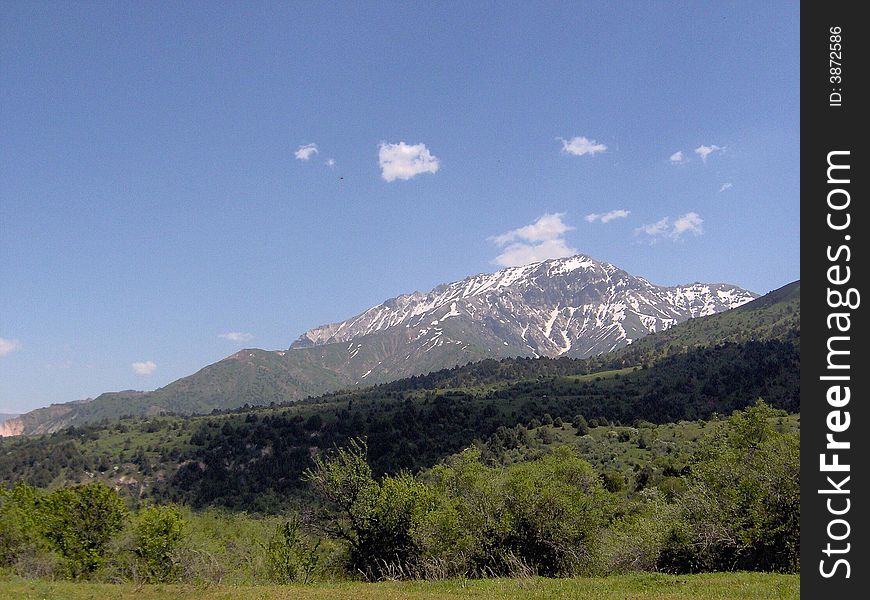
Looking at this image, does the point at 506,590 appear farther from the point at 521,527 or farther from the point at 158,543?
the point at 158,543

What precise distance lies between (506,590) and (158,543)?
4071 centimetres

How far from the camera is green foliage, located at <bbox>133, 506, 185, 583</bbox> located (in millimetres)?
47219

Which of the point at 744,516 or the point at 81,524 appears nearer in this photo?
the point at 744,516

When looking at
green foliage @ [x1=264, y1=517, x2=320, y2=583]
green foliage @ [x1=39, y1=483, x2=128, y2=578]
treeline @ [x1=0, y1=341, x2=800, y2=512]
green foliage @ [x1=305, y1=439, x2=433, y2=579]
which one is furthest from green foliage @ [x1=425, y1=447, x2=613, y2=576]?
treeline @ [x1=0, y1=341, x2=800, y2=512]

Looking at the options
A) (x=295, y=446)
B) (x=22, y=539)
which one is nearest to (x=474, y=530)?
(x=22, y=539)

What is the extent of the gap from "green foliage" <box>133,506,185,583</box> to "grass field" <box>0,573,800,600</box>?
19.2 metres

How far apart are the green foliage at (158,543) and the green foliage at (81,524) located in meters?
2.94

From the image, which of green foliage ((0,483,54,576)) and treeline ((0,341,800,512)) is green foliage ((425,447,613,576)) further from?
treeline ((0,341,800,512))

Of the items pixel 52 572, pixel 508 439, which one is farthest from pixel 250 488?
pixel 52 572

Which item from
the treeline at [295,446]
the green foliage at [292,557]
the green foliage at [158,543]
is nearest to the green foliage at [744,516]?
the green foliage at [292,557]

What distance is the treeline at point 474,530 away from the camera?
30.6 metres

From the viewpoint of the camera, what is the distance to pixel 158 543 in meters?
49.5
